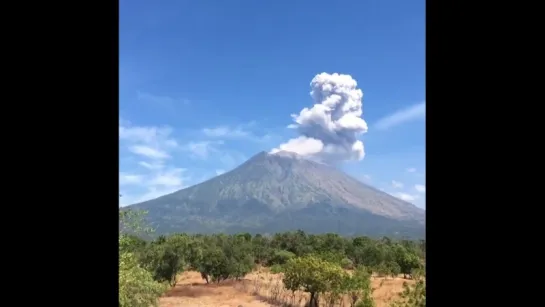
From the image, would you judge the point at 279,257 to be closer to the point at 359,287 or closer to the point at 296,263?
the point at 296,263

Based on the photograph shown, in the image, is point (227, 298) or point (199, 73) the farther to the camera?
point (199, 73)

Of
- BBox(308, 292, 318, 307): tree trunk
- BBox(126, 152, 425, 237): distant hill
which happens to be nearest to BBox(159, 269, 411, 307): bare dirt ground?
BBox(308, 292, 318, 307): tree trunk

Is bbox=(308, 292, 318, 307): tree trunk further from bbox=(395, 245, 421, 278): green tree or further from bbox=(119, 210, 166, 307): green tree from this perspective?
bbox=(119, 210, 166, 307): green tree

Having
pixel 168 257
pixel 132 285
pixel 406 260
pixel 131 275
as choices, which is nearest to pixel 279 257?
pixel 168 257
